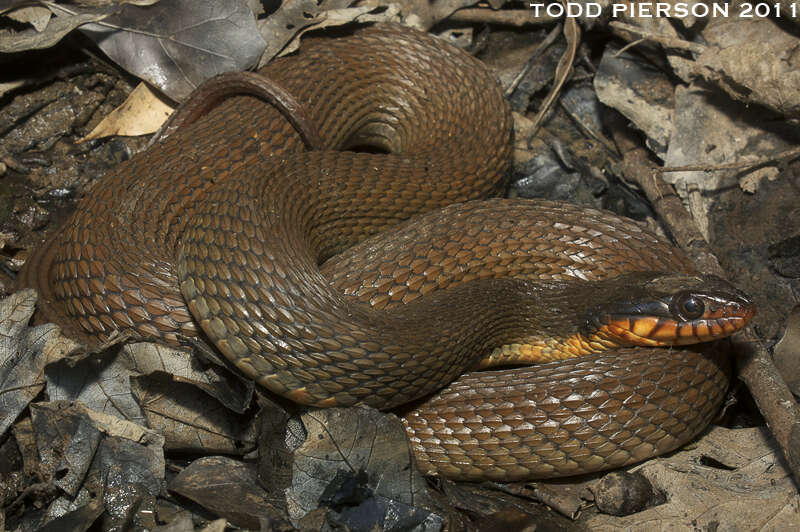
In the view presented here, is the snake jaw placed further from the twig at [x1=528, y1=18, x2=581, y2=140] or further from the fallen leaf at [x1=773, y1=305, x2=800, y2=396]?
the twig at [x1=528, y1=18, x2=581, y2=140]

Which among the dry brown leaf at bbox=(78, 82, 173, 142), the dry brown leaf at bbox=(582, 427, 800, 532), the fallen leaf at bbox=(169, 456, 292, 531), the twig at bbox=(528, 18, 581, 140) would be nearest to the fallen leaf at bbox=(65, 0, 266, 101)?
the dry brown leaf at bbox=(78, 82, 173, 142)

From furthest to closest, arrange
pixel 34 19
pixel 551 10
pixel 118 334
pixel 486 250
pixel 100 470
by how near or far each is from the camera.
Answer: pixel 551 10
pixel 34 19
pixel 486 250
pixel 118 334
pixel 100 470

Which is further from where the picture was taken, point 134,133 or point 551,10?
point 551,10

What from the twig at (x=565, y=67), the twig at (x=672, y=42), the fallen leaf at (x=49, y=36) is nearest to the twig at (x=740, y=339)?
the twig at (x=565, y=67)

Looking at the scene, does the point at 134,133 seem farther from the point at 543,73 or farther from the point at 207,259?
the point at 543,73

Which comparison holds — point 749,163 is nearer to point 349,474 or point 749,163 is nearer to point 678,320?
point 678,320

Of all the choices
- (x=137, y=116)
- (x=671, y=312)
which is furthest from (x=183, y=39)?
(x=671, y=312)

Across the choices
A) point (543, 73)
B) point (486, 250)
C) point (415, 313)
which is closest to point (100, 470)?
point (415, 313)
